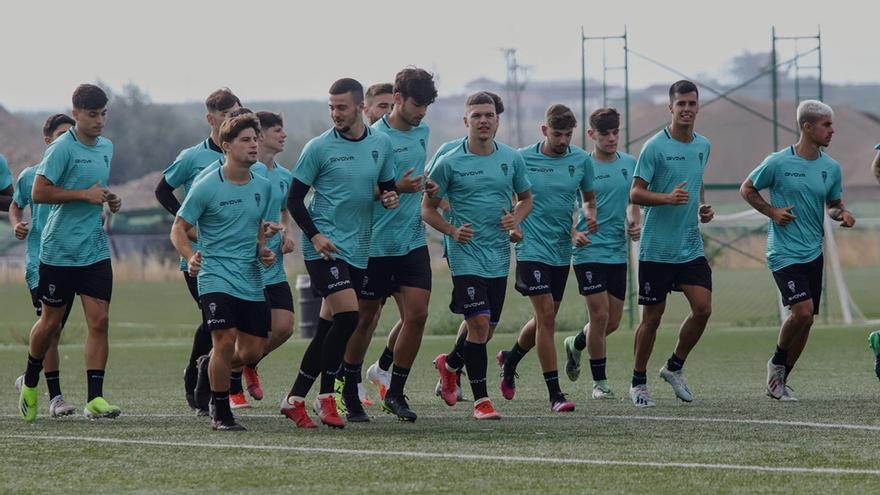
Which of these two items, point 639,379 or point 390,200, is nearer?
point 390,200

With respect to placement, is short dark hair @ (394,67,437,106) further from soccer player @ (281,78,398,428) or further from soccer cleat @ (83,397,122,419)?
soccer cleat @ (83,397,122,419)

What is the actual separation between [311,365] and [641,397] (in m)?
2.70

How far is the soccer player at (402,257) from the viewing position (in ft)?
34.6

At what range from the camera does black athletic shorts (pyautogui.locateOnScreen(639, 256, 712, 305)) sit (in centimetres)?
1177

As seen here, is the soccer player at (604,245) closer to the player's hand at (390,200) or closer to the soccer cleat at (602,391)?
the soccer cleat at (602,391)

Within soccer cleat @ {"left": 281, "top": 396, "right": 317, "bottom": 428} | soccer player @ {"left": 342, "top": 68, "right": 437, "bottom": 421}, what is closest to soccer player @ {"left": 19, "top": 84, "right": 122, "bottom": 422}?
soccer cleat @ {"left": 281, "top": 396, "right": 317, "bottom": 428}

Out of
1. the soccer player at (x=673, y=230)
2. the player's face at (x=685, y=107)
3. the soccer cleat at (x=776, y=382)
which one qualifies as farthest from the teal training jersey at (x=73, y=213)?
the soccer cleat at (x=776, y=382)

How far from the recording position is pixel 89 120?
35.0 ft

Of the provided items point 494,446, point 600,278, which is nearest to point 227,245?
point 494,446

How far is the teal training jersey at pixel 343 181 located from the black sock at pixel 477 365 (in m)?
1.06

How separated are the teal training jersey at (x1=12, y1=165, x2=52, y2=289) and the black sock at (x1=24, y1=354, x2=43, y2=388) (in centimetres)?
94

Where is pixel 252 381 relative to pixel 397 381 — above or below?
below

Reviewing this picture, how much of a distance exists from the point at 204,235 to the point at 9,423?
208cm

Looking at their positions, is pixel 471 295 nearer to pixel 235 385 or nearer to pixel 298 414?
pixel 298 414
